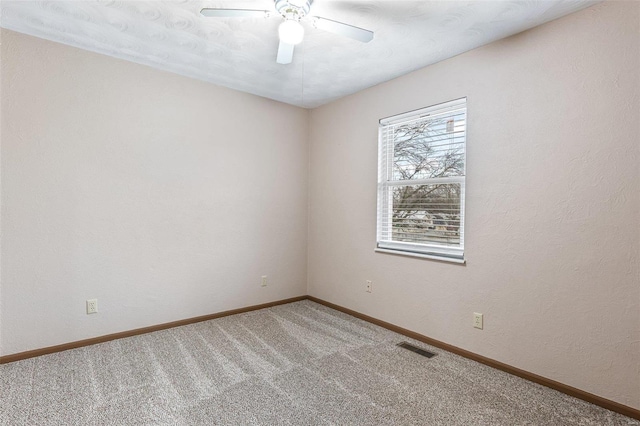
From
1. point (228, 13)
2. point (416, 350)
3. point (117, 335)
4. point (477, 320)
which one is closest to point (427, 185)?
point (477, 320)

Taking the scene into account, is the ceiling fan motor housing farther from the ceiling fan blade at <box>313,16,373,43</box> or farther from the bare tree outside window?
the bare tree outside window

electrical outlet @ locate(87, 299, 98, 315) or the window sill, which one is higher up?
the window sill

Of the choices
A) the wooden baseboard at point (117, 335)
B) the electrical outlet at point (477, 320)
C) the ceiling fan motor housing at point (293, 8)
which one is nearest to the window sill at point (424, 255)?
the electrical outlet at point (477, 320)

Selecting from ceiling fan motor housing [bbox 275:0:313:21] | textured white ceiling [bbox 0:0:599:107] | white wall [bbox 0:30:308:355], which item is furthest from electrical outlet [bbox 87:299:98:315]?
ceiling fan motor housing [bbox 275:0:313:21]

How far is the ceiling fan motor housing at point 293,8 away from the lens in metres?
1.94

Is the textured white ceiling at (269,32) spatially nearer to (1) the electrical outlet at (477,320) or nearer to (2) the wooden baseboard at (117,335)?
(1) the electrical outlet at (477,320)

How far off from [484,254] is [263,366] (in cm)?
189

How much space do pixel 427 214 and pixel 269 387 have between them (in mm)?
1963

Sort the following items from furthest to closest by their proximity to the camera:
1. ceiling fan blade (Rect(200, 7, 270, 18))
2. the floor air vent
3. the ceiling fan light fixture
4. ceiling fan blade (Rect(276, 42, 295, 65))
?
the floor air vent
ceiling fan blade (Rect(276, 42, 295, 65))
the ceiling fan light fixture
ceiling fan blade (Rect(200, 7, 270, 18))

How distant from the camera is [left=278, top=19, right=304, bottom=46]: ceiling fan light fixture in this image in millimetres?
1852

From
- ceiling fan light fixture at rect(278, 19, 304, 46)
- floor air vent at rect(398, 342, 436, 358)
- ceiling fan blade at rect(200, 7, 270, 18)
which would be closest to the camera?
ceiling fan blade at rect(200, 7, 270, 18)

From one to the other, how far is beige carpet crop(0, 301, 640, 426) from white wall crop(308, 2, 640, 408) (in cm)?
31

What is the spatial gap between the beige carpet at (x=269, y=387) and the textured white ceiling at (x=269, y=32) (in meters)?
2.46

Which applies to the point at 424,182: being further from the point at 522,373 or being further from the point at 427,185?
the point at 522,373
